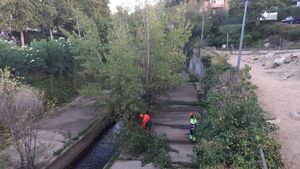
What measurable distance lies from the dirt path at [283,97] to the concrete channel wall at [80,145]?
9.85 metres

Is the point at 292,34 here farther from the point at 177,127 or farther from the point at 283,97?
the point at 177,127

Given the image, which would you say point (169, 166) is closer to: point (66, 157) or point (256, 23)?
point (66, 157)

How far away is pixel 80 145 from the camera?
17.8 meters

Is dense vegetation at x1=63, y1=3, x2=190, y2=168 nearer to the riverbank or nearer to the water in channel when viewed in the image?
the water in channel

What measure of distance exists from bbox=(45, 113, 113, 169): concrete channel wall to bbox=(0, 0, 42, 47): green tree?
18.5 m

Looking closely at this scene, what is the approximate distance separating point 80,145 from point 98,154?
1.14 meters

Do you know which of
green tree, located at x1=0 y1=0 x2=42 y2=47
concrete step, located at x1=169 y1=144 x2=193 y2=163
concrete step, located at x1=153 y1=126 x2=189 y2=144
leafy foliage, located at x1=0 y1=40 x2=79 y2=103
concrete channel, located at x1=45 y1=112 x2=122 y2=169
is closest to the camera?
concrete step, located at x1=169 y1=144 x2=193 y2=163

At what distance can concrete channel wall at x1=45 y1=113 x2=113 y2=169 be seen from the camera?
15431 millimetres

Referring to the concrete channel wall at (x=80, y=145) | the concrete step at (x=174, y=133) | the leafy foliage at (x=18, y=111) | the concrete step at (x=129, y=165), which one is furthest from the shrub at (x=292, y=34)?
the leafy foliage at (x=18, y=111)

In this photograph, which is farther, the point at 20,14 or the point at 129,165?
the point at 20,14

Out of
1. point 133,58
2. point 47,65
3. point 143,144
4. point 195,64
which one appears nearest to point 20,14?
point 47,65

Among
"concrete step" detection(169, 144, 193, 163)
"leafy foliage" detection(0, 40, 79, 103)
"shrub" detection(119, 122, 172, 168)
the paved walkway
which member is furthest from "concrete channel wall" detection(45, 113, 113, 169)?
"concrete step" detection(169, 144, 193, 163)

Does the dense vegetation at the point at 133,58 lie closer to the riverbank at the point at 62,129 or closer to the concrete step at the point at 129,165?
the concrete step at the point at 129,165

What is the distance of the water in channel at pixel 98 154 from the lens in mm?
16375
